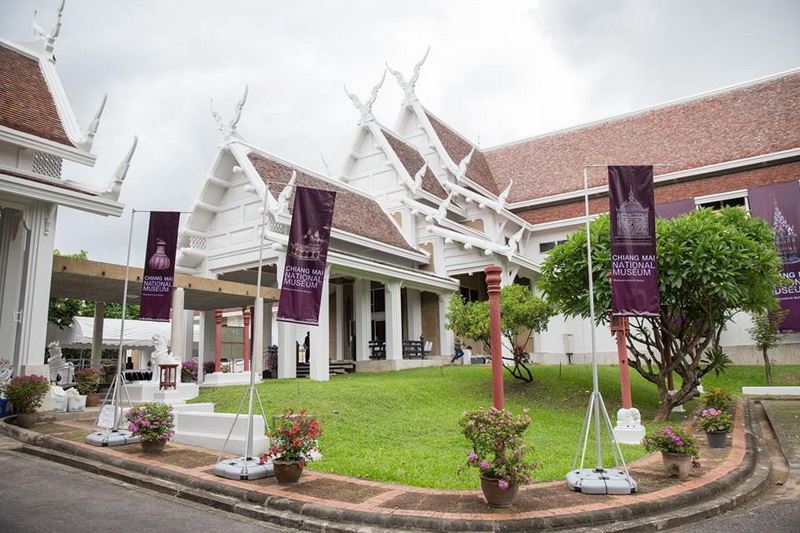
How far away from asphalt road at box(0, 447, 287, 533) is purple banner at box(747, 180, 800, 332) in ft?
63.8

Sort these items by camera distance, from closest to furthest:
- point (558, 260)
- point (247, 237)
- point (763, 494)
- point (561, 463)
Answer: point (763, 494) → point (561, 463) → point (558, 260) → point (247, 237)

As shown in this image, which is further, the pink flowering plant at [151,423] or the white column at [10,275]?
the white column at [10,275]

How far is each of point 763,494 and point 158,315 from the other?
949cm

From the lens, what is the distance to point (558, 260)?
13.7 meters

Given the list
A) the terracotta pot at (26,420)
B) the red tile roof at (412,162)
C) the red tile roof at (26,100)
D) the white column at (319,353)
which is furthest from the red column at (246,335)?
the red tile roof at (412,162)

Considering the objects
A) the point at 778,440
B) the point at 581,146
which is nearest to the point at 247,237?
the point at 778,440

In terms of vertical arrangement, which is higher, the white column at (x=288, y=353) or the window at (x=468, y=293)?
the window at (x=468, y=293)

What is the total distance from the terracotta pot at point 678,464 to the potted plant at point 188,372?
14.3m

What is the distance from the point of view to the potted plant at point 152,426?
26.7 feet

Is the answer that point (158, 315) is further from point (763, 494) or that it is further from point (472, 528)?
point (763, 494)

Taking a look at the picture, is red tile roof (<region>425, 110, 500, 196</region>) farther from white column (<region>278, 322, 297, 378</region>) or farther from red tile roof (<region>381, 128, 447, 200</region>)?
white column (<region>278, 322, 297, 378</region>)

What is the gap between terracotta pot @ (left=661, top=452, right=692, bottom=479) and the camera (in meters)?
6.78

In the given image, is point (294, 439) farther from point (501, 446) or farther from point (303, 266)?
point (501, 446)

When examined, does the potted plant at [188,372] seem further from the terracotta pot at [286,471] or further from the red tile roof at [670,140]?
the red tile roof at [670,140]
